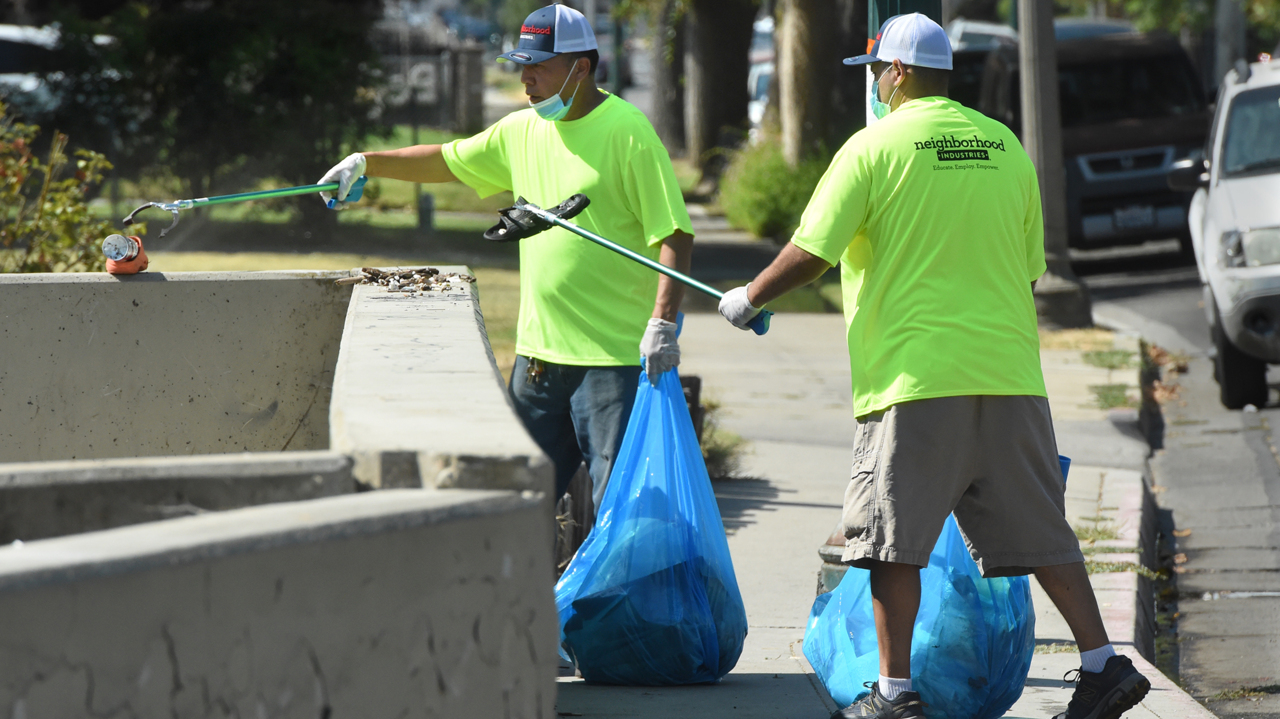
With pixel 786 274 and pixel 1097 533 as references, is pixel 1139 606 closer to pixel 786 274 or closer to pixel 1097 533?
pixel 1097 533

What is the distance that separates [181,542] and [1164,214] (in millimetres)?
13531

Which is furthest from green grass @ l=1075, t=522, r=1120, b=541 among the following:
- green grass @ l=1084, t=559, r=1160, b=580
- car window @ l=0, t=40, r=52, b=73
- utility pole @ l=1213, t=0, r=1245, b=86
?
utility pole @ l=1213, t=0, r=1245, b=86

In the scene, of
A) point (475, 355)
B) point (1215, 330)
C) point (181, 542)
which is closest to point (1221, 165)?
point (1215, 330)

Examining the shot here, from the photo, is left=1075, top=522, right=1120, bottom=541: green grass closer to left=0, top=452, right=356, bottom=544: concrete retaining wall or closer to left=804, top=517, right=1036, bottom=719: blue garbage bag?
left=804, top=517, right=1036, bottom=719: blue garbage bag

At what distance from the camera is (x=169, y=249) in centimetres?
1392

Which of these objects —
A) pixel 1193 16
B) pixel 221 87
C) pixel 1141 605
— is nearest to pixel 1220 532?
pixel 1141 605

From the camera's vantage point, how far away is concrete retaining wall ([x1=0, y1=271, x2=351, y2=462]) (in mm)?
4105

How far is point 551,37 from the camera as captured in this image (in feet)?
13.8

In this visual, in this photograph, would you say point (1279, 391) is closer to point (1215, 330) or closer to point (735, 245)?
point (1215, 330)

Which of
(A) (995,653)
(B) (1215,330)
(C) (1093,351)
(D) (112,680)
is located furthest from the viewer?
(C) (1093,351)

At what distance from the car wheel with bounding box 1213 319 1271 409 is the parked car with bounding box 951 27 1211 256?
18.0ft

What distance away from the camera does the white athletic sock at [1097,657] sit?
11.4ft

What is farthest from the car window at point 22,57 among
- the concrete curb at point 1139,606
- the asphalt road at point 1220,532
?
the concrete curb at point 1139,606

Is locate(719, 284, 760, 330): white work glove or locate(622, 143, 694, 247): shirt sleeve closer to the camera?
locate(719, 284, 760, 330): white work glove
